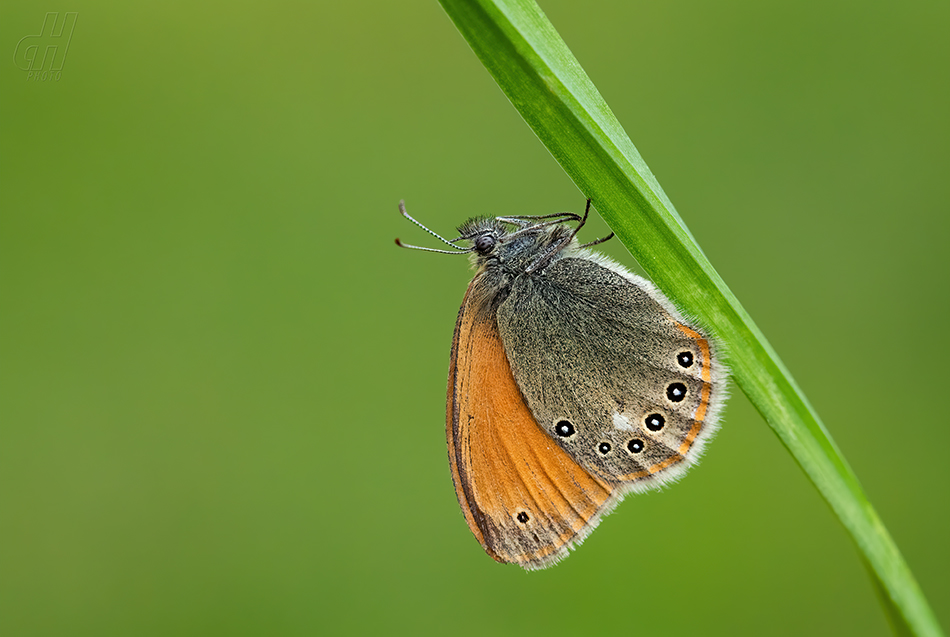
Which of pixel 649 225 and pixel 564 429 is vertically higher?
pixel 649 225

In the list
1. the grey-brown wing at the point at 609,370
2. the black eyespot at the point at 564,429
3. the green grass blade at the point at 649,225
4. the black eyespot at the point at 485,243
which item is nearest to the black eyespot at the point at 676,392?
the grey-brown wing at the point at 609,370

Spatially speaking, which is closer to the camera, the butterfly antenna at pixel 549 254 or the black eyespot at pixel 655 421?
the black eyespot at pixel 655 421

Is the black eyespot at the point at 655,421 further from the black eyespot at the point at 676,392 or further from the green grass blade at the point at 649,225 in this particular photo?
the green grass blade at the point at 649,225

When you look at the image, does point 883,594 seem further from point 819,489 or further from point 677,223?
point 677,223

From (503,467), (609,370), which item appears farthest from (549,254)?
(503,467)

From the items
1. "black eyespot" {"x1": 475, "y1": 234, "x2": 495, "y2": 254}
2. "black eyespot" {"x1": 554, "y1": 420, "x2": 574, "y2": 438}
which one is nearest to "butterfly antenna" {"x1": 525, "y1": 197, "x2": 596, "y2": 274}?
"black eyespot" {"x1": 475, "y1": 234, "x2": 495, "y2": 254}

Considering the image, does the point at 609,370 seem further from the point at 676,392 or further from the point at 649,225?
the point at 649,225
